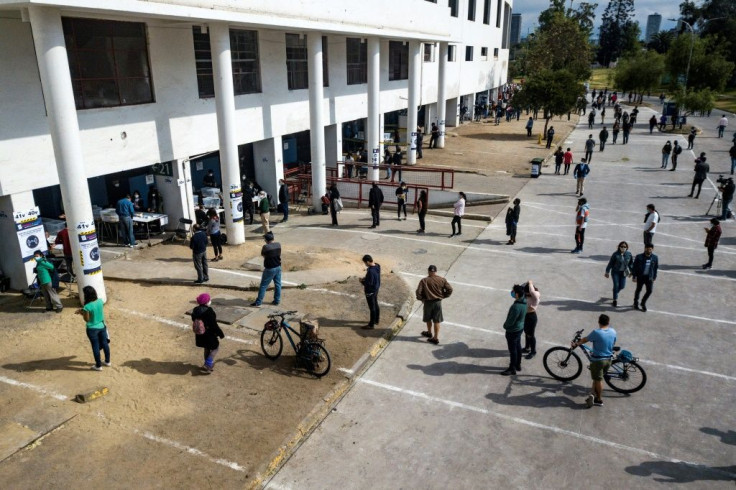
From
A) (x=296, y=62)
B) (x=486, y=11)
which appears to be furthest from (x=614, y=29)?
(x=296, y=62)

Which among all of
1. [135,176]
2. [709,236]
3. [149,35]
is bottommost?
[709,236]

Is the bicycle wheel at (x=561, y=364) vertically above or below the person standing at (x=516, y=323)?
below

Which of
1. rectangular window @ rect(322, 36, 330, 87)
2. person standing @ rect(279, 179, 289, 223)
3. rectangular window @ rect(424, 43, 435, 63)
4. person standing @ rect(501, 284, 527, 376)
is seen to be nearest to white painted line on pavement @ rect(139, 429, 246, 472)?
person standing @ rect(501, 284, 527, 376)

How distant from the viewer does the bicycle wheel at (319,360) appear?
9.47 meters

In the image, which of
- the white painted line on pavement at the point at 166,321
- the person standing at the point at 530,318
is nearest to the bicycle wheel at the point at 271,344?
the white painted line on pavement at the point at 166,321

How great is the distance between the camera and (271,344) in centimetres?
1014

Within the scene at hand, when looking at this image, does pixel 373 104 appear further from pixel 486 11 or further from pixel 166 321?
pixel 486 11

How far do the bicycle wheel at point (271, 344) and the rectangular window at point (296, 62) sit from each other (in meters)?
14.2

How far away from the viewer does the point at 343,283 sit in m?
13.9

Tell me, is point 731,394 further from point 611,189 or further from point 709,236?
point 611,189

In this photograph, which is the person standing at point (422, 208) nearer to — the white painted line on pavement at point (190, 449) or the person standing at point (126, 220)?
the person standing at point (126, 220)

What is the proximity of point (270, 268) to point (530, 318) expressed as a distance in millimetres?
5684

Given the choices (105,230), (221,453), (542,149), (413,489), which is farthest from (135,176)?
(542,149)

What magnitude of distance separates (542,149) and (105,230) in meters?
28.3
